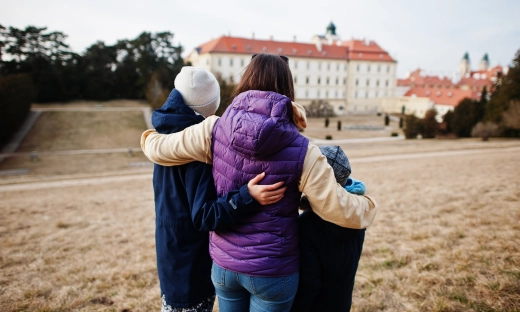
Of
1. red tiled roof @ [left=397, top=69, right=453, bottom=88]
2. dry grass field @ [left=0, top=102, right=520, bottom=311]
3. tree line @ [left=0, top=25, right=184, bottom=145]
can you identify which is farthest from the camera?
red tiled roof @ [left=397, top=69, right=453, bottom=88]

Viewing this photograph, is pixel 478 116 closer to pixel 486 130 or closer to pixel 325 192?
pixel 486 130

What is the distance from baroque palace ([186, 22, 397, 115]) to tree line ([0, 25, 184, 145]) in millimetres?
9800

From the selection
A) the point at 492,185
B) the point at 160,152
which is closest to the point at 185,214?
the point at 160,152

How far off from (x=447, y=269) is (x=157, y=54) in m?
51.5

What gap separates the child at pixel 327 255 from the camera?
160cm

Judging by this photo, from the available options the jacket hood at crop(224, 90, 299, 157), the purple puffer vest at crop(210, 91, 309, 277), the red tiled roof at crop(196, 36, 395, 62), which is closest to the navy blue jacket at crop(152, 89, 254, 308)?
the purple puffer vest at crop(210, 91, 309, 277)

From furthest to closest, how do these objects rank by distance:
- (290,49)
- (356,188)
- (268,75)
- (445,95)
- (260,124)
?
1. (290,49)
2. (445,95)
3. (356,188)
4. (268,75)
5. (260,124)

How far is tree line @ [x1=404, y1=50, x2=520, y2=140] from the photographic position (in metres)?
25.7

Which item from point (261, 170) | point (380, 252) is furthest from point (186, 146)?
point (380, 252)

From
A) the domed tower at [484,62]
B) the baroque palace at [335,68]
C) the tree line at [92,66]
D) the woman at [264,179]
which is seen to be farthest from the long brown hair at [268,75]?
the domed tower at [484,62]

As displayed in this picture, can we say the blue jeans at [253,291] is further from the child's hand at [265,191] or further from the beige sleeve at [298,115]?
the beige sleeve at [298,115]

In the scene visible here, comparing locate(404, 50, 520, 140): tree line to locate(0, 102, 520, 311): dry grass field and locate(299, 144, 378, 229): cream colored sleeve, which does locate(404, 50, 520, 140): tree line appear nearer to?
locate(0, 102, 520, 311): dry grass field

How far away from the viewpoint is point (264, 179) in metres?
1.48

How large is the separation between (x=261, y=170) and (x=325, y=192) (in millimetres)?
296
